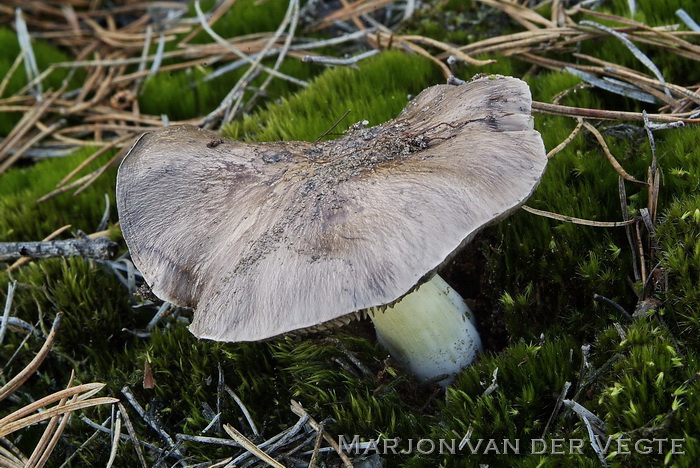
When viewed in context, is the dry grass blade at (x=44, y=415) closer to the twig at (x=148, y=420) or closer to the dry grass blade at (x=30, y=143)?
the twig at (x=148, y=420)

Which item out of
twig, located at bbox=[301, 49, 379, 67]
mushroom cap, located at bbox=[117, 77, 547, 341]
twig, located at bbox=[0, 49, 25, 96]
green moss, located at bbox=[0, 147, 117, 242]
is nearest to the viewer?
mushroom cap, located at bbox=[117, 77, 547, 341]

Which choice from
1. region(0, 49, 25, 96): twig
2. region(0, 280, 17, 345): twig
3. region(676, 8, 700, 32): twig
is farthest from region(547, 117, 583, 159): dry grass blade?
region(0, 49, 25, 96): twig

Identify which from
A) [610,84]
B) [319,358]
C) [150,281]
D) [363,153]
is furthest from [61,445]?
[610,84]

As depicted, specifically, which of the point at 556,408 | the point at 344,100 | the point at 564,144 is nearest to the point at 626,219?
the point at 564,144

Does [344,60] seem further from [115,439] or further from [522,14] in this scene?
[115,439]

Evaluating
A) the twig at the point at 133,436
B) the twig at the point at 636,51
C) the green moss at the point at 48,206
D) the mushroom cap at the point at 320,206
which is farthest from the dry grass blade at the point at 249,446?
the twig at the point at 636,51

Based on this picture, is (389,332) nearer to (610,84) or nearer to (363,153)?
(363,153)

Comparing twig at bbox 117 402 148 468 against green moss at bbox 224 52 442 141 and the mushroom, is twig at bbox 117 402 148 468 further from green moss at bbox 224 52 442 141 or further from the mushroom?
green moss at bbox 224 52 442 141
